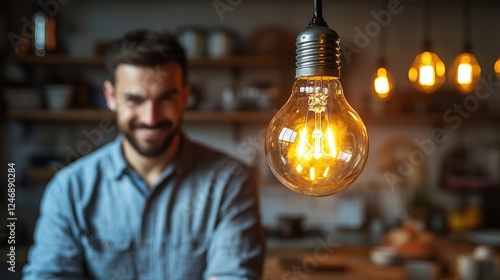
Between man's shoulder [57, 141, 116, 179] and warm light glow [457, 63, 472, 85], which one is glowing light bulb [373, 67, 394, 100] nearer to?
warm light glow [457, 63, 472, 85]

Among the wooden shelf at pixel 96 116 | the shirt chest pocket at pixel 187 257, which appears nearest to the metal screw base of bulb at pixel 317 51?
the shirt chest pocket at pixel 187 257

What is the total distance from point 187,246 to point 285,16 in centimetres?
265

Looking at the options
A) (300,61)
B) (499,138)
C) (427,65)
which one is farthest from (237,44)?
(300,61)

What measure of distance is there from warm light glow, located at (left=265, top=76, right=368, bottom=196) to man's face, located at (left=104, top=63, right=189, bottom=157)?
3.45ft

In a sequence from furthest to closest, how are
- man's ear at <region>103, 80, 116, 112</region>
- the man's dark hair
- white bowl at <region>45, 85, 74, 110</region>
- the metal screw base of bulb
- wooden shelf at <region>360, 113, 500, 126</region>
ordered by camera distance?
1. wooden shelf at <region>360, 113, 500, 126</region>
2. white bowl at <region>45, 85, 74, 110</region>
3. man's ear at <region>103, 80, 116, 112</region>
4. the man's dark hair
5. the metal screw base of bulb

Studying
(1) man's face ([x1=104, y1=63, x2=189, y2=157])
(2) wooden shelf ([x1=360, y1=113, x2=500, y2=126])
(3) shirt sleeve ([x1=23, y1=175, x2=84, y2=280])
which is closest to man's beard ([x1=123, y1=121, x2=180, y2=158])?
(1) man's face ([x1=104, y1=63, x2=189, y2=157])

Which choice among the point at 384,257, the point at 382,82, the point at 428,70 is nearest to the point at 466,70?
the point at 428,70

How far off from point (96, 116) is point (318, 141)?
128 inches

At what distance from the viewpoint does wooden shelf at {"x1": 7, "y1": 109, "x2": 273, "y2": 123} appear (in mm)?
3730

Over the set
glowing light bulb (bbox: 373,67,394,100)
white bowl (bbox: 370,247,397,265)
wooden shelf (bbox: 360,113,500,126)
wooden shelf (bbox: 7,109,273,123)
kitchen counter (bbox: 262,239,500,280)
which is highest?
glowing light bulb (bbox: 373,67,394,100)

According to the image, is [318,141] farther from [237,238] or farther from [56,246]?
[56,246]

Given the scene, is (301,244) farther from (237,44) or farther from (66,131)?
(66,131)

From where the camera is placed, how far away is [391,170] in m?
4.12

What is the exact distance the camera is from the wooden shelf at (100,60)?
3.78m
